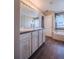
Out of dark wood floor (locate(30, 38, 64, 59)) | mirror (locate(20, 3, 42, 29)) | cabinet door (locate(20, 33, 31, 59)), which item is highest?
mirror (locate(20, 3, 42, 29))

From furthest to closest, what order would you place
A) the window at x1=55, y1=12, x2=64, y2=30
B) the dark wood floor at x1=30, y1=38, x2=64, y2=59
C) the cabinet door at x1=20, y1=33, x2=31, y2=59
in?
the window at x1=55, y1=12, x2=64, y2=30 → the dark wood floor at x1=30, y1=38, x2=64, y2=59 → the cabinet door at x1=20, y1=33, x2=31, y2=59

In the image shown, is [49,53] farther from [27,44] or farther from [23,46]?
[23,46]

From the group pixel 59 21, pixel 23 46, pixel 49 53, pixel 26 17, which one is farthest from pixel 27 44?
pixel 59 21

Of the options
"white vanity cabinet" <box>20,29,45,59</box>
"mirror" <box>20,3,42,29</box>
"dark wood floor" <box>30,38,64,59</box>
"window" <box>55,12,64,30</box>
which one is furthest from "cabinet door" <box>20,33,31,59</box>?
"window" <box>55,12,64,30</box>

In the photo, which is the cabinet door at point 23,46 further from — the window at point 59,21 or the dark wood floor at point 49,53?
the window at point 59,21

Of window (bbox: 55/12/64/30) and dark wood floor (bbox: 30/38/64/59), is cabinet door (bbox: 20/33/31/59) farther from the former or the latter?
A: window (bbox: 55/12/64/30)

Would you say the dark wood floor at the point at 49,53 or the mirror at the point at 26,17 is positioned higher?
the mirror at the point at 26,17

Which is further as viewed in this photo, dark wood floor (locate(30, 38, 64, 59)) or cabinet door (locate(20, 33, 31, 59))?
dark wood floor (locate(30, 38, 64, 59))

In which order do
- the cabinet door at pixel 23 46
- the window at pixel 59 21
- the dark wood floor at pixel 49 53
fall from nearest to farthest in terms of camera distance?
the cabinet door at pixel 23 46, the dark wood floor at pixel 49 53, the window at pixel 59 21

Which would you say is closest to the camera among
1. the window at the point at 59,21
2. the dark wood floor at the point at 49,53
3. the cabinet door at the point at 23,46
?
the cabinet door at the point at 23,46

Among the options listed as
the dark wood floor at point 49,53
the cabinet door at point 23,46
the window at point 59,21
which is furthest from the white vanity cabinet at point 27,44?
the window at point 59,21
